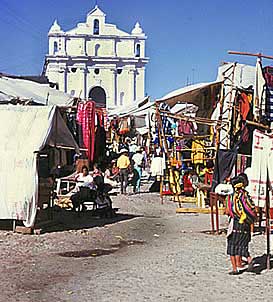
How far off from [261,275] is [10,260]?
3811mm

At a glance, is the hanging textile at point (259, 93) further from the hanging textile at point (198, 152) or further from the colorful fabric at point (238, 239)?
the hanging textile at point (198, 152)

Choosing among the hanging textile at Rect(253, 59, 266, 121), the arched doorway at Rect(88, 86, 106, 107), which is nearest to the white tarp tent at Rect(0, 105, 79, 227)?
the hanging textile at Rect(253, 59, 266, 121)

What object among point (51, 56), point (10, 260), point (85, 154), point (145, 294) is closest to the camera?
point (145, 294)

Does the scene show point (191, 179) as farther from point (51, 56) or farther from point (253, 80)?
point (51, 56)

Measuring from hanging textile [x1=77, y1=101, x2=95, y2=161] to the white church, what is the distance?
5231 centimetres

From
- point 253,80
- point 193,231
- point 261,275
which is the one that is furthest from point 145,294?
point 253,80

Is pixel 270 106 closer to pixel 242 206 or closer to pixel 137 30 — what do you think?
pixel 242 206

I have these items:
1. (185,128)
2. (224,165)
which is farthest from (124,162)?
(224,165)

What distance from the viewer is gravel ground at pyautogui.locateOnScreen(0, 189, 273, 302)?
782 cm

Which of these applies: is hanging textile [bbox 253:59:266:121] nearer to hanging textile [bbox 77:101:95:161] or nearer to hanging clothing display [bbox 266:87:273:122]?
hanging clothing display [bbox 266:87:273:122]

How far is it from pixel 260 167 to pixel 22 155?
204 inches

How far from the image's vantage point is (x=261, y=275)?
8.85 meters

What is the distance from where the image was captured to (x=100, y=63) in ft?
249

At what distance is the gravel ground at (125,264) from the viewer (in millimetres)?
7820
